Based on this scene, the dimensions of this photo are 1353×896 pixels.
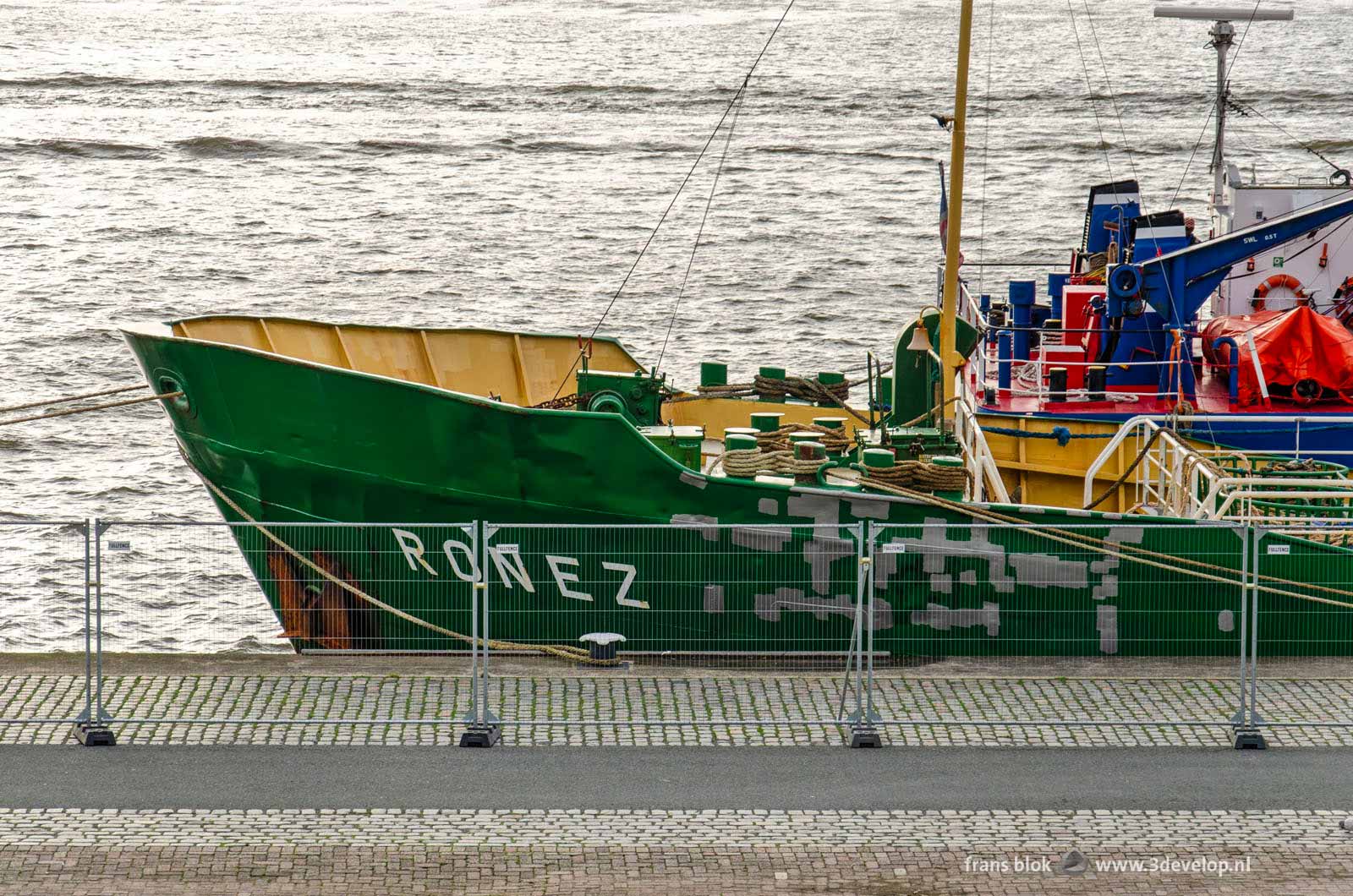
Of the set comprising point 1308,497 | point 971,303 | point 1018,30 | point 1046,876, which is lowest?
point 1046,876

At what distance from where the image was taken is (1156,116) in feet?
244

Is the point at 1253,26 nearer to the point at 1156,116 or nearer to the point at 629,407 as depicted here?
the point at 1156,116

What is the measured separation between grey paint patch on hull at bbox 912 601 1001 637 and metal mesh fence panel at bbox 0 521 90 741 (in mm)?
7006

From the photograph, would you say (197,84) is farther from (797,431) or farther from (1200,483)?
(1200,483)

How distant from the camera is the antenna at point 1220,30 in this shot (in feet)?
72.5

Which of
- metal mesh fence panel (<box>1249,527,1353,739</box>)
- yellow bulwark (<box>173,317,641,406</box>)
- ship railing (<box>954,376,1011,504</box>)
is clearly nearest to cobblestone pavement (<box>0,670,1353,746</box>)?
metal mesh fence panel (<box>1249,527,1353,739</box>)

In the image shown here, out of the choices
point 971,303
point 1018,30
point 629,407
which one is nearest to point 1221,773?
point 629,407

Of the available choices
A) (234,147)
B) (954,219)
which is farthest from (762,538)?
(234,147)

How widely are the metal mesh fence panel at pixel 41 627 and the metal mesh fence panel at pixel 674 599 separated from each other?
3295mm

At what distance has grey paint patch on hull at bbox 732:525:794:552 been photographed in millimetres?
15367

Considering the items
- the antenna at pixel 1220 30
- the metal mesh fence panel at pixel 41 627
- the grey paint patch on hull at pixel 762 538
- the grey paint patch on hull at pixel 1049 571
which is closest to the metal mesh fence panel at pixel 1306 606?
the grey paint patch on hull at pixel 1049 571

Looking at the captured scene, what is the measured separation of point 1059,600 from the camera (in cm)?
1559

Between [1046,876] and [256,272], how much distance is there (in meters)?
38.4

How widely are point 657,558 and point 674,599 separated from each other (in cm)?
38
